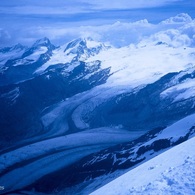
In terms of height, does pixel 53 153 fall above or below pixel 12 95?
below

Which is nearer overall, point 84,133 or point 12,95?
point 84,133

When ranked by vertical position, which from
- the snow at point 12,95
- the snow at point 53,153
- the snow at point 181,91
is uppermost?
the snow at point 12,95

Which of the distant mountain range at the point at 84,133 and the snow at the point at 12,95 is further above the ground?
the snow at the point at 12,95

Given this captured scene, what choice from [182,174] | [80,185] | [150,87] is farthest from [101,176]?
[150,87]

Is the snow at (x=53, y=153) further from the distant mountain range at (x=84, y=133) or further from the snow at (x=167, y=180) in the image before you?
the snow at (x=167, y=180)

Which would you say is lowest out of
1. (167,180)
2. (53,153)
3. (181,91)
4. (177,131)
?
(177,131)

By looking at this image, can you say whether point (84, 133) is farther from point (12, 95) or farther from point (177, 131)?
point (12, 95)

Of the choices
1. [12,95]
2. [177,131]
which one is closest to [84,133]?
[177,131]

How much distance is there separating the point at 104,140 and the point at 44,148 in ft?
94.0

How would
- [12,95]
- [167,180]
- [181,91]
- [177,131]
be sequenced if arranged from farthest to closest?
[12,95], [181,91], [177,131], [167,180]

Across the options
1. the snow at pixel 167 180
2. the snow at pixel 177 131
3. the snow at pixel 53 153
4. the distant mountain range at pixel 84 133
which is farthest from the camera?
the snow at pixel 53 153

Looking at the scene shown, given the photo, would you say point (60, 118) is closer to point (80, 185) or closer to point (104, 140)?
point (104, 140)

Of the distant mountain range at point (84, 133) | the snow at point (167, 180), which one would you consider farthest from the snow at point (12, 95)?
the snow at point (167, 180)

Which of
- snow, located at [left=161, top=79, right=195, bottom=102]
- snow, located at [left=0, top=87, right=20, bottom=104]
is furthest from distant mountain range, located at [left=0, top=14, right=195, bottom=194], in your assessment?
snow, located at [left=0, top=87, right=20, bottom=104]
